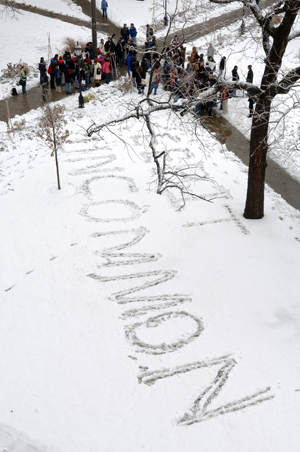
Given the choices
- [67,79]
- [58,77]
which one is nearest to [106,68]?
[67,79]

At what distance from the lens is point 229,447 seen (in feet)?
20.2

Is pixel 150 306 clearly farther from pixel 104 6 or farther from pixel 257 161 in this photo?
pixel 104 6

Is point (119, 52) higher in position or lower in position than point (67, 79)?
higher

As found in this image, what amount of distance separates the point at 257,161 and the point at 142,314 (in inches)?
174

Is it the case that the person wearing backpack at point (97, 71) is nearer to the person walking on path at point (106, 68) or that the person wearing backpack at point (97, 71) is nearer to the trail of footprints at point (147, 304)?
the person walking on path at point (106, 68)

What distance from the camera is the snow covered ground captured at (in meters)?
6.39

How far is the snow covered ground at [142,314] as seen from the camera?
639 centimetres

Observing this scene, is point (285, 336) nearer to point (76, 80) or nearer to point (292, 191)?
point (292, 191)

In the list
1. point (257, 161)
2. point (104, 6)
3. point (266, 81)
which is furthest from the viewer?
point (104, 6)

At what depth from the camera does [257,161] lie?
10.2 meters

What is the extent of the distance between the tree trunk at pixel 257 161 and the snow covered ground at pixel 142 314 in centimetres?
34

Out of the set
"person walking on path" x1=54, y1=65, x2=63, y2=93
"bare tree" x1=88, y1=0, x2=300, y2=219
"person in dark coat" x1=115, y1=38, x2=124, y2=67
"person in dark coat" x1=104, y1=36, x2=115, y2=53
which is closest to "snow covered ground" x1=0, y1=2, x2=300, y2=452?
"bare tree" x1=88, y1=0, x2=300, y2=219

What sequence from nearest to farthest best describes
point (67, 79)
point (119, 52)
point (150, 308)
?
1. point (150, 308)
2. point (67, 79)
3. point (119, 52)

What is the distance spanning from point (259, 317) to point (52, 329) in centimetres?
364
